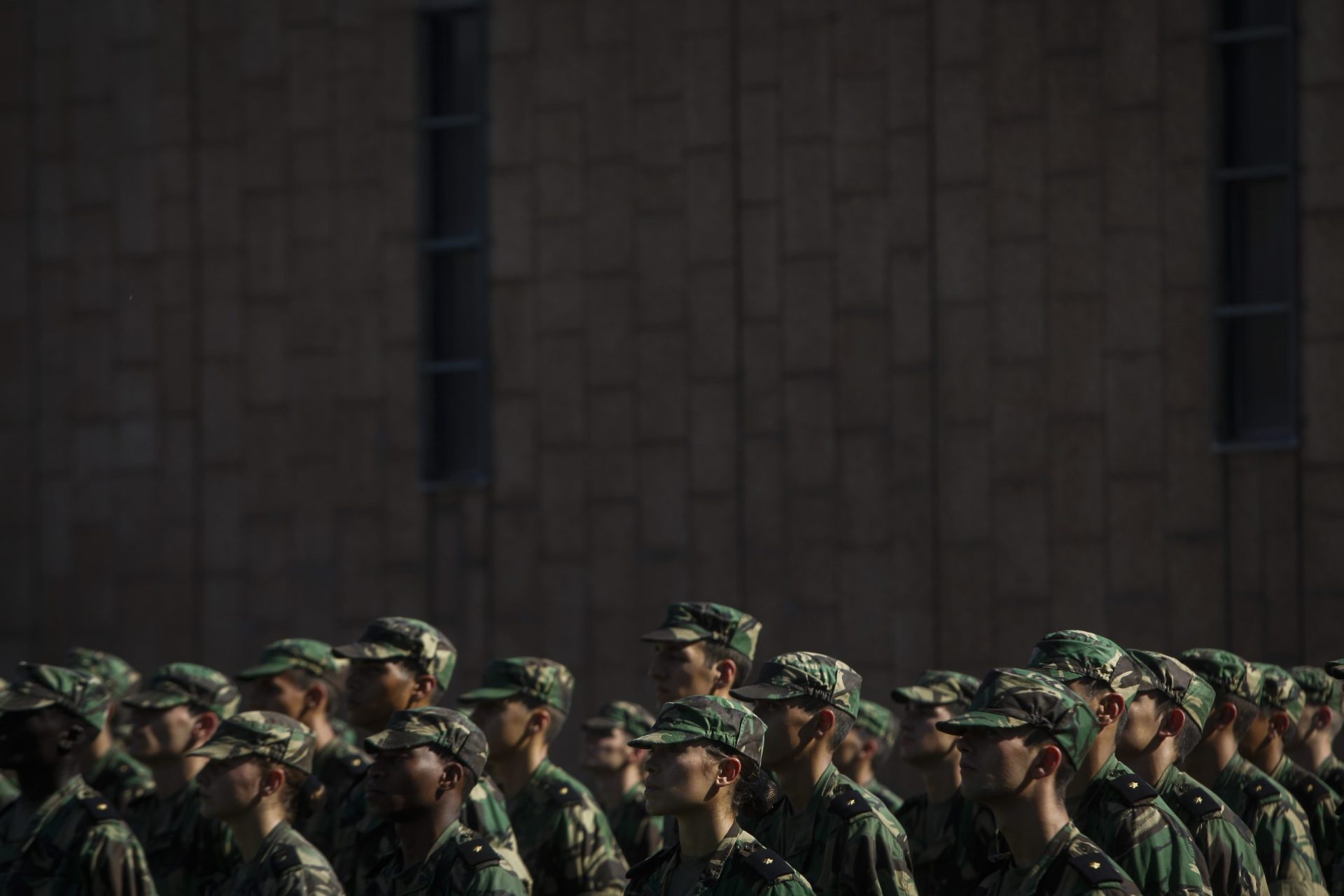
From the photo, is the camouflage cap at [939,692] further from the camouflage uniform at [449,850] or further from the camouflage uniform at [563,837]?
the camouflage uniform at [449,850]

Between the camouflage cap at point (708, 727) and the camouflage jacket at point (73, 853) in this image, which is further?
the camouflage jacket at point (73, 853)

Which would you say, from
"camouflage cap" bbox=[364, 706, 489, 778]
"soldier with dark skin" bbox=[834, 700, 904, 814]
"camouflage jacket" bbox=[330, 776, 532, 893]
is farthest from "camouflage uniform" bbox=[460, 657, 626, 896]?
"soldier with dark skin" bbox=[834, 700, 904, 814]

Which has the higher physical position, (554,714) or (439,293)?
(439,293)

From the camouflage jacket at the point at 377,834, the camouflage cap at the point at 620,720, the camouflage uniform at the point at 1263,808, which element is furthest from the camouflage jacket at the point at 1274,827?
the camouflage cap at the point at 620,720

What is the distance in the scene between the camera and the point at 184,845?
8.53 meters

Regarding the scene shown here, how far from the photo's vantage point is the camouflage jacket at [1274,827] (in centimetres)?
730

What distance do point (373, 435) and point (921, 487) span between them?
436cm

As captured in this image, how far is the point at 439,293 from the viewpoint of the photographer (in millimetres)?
15938

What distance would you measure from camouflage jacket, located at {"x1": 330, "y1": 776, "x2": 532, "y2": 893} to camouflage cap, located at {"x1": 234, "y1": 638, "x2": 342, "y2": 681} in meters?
0.94

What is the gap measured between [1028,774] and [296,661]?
4759 mm

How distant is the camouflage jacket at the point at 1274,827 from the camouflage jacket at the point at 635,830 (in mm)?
2919

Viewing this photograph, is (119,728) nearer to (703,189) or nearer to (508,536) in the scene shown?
(508,536)

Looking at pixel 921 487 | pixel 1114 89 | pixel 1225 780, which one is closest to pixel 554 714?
pixel 1225 780

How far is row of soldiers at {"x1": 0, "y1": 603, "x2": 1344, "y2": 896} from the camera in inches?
223
